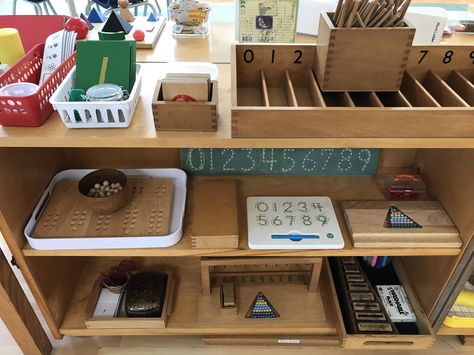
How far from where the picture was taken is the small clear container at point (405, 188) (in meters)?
1.14

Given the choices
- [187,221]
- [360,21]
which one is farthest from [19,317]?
[360,21]

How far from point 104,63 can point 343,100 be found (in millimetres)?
499

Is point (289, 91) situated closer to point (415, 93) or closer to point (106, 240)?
point (415, 93)

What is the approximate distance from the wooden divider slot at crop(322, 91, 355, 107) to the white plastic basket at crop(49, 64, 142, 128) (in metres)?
0.40

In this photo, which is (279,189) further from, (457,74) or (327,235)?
(457,74)

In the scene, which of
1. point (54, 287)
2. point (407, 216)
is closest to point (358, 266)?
point (407, 216)

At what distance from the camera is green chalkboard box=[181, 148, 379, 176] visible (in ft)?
3.94

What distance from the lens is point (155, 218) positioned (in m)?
1.02

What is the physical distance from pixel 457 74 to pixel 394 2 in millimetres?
253

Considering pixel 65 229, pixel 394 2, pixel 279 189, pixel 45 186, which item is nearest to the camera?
pixel 394 2

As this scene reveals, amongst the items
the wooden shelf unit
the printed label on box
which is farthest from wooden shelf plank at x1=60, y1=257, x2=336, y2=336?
the printed label on box

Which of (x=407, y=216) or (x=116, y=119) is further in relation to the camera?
(x=407, y=216)

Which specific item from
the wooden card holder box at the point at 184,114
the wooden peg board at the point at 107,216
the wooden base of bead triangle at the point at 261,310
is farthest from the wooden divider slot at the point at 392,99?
the wooden base of bead triangle at the point at 261,310

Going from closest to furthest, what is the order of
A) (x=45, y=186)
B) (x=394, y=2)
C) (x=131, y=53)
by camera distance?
1. (x=394, y=2)
2. (x=131, y=53)
3. (x=45, y=186)
